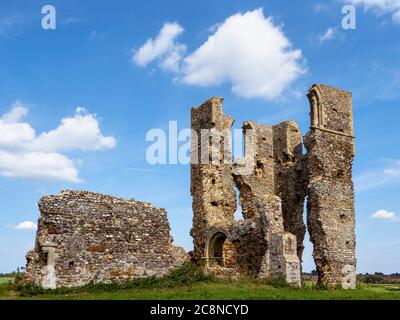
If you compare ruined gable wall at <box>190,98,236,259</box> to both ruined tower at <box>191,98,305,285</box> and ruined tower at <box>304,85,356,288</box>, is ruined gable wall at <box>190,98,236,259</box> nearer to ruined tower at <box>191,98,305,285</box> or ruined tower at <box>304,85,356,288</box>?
ruined tower at <box>191,98,305,285</box>

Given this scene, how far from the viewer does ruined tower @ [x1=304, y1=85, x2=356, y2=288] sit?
1102 inches

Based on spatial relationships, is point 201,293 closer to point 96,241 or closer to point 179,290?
point 179,290

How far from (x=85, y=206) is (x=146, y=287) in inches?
164

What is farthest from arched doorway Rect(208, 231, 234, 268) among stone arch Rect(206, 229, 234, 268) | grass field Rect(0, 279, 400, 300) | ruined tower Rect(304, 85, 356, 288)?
grass field Rect(0, 279, 400, 300)

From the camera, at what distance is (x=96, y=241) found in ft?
71.4

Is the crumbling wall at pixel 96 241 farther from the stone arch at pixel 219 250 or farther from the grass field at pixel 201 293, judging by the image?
the stone arch at pixel 219 250

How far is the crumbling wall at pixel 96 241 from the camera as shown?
20.5m

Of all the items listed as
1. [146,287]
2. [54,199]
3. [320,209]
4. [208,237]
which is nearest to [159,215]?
[146,287]

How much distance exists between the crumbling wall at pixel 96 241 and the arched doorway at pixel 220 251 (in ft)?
17.7

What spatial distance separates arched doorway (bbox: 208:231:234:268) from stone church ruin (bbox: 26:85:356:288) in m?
0.06

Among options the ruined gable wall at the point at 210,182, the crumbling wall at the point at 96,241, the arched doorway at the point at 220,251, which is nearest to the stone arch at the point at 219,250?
the arched doorway at the point at 220,251

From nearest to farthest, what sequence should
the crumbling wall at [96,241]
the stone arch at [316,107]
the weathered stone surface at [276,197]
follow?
1. the crumbling wall at [96,241]
2. the weathered stone surface at [276,197]
3. the stone arch at [316,107]

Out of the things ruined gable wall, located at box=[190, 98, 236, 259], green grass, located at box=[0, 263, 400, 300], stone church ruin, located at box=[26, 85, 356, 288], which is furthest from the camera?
ruined gable wall, located at box=[190, 98, 236, 259]

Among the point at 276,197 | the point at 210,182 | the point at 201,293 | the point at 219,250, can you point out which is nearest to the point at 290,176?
the point at 210,182
